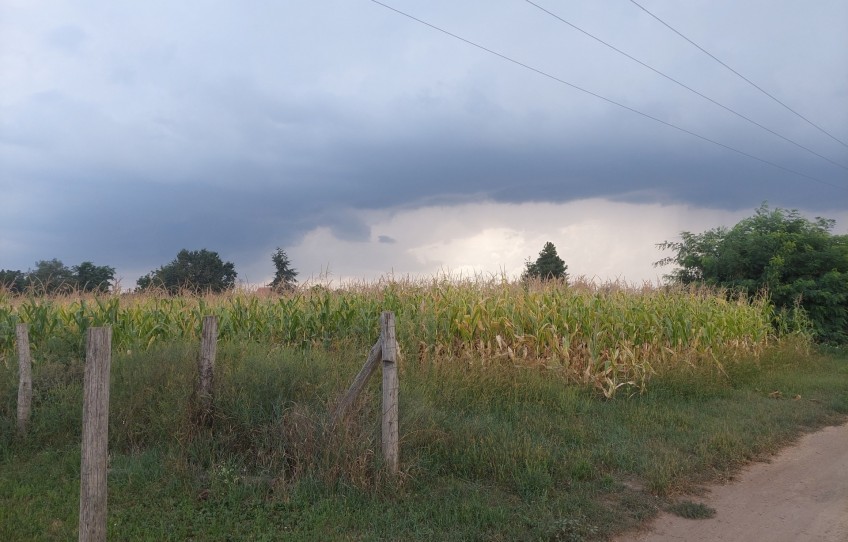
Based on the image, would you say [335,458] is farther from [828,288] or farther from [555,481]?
[828,288]

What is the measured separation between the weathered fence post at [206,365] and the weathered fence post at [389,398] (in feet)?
7.36

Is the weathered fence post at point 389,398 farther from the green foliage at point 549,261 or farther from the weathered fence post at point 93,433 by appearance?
the green foliage at point 549,261

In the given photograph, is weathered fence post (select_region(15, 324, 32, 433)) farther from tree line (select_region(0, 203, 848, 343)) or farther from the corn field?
tree line (select_region(0, 203, 848, 343))

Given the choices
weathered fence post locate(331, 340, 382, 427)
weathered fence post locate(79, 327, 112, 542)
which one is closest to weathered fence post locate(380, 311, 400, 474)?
weathered fence post locate(331, 340, 382, 427)

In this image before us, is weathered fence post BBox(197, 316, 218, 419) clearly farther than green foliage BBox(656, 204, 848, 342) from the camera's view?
No

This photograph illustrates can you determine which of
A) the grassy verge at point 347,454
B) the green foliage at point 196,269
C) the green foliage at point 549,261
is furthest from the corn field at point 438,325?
the green foliage at point 549,261

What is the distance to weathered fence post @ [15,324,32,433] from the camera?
9.30 metres

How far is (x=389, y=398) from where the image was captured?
6.87m

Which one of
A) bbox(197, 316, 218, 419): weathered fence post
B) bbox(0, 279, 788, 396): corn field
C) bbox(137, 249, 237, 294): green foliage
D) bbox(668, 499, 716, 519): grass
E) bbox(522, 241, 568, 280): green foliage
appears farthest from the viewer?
bbox(522, 241, 568, 280): green foliage

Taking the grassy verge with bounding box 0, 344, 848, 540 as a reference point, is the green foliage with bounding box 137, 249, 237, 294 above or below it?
above

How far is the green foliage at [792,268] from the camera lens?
22875 mm

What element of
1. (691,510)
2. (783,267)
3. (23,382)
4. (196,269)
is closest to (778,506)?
(691,510)

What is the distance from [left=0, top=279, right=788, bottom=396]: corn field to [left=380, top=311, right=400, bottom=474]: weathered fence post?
4.25 metres

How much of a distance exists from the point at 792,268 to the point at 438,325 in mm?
17743
